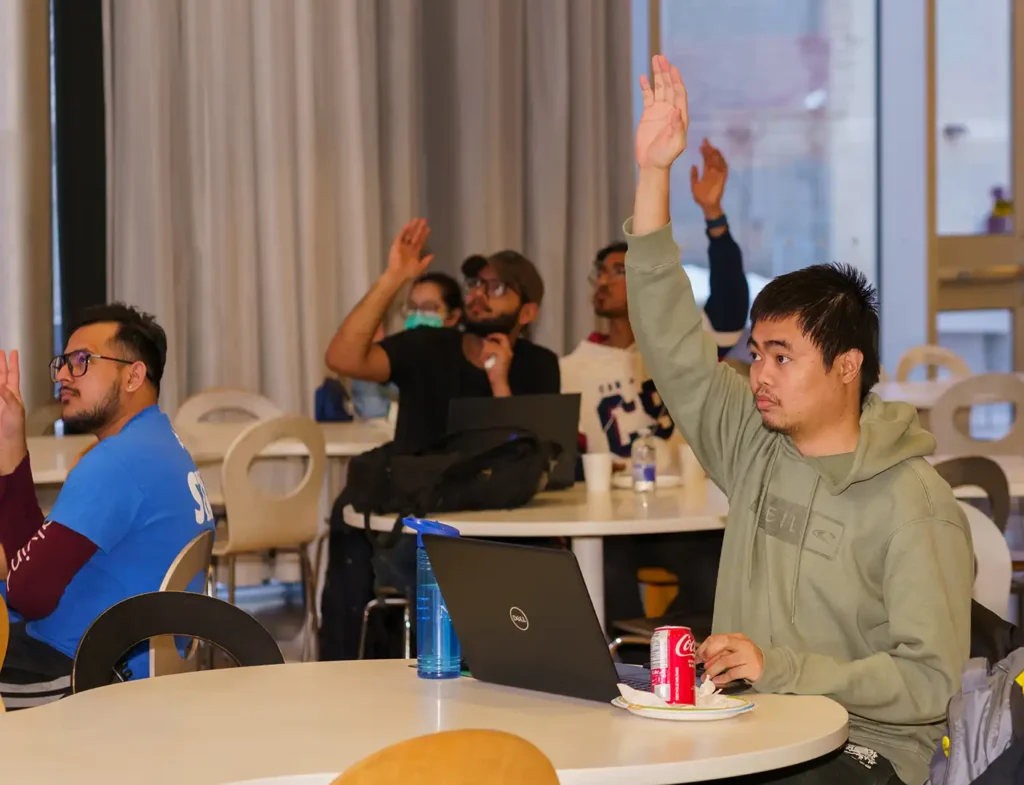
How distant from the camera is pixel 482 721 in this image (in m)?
1.67

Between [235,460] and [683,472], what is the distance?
137 centimetres

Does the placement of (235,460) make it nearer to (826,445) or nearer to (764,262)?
(826,445)

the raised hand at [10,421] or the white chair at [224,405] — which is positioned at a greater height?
the raised hand at [10,421]

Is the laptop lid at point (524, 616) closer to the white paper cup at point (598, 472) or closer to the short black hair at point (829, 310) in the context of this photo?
the short black hair at point (829, 310)

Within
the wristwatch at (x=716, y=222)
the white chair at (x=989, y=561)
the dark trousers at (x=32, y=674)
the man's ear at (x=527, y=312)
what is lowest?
the dark trousers at (x=32, y=674)

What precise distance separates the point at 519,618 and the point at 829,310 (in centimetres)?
73

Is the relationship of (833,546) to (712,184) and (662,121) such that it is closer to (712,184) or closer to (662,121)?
(662,121)

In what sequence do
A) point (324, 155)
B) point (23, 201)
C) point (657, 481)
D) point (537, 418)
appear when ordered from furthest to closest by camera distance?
point (324, 155) → point (23, 201) → point (657, 481) → point (537, 418)

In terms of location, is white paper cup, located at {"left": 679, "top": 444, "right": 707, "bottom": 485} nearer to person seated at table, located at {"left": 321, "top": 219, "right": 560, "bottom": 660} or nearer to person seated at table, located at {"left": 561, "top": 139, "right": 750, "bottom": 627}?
person seated at table, located at {"left": 561, "top": 139, "right": 750, "bottom": 627}

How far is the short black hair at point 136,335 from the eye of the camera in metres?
2.97

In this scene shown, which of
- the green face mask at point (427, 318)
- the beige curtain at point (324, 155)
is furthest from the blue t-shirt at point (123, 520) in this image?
the beige curtain at point (324, 155)

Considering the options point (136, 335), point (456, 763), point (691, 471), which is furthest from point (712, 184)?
point (456, 763)

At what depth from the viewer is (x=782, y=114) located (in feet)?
27.0

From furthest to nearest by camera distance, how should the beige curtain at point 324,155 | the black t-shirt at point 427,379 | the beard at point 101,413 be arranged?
the beige curtain at point 324,155
the black t-shirt at point 427,379
the beard at point 101,413
